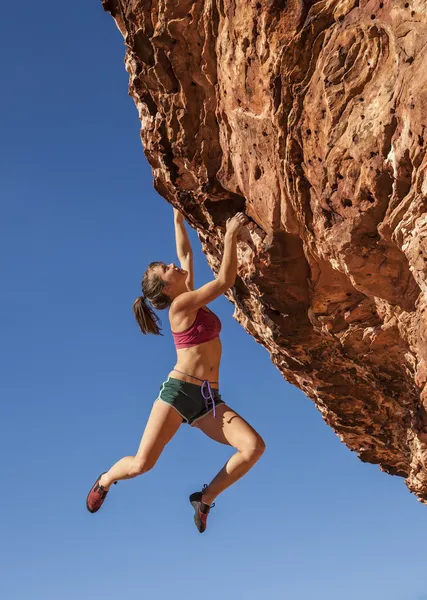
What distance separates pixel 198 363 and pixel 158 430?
2.81 feet

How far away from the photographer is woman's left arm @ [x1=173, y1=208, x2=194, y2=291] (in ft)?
31.4

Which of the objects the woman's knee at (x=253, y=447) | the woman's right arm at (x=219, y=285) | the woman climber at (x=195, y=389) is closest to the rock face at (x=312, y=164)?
the woman's right arm at (x=219, y=285)

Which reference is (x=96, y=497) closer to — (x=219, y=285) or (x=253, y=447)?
(x=253, y=447)

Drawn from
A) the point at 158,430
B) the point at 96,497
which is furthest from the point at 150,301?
the point at 96,497

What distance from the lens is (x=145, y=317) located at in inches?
352

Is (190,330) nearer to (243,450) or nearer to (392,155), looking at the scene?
(243,450)

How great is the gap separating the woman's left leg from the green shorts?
0.08 meters

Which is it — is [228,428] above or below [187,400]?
below

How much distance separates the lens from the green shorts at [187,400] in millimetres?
8445

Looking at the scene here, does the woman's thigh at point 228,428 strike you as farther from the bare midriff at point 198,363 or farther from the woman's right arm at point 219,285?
the woman's right arm at point 219,285

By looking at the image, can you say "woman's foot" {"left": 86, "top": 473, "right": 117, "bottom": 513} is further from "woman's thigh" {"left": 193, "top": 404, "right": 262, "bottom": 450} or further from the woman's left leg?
"woman's thigh" {"left": 193, "top": 404, "right": 262, "bottom": 450}

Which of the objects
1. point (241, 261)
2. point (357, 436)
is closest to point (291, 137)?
point (241, 261)

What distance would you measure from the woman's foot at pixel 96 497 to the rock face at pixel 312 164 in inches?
124

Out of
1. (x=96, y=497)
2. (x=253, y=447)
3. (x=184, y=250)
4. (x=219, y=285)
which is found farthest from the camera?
(x=184, y=250)
